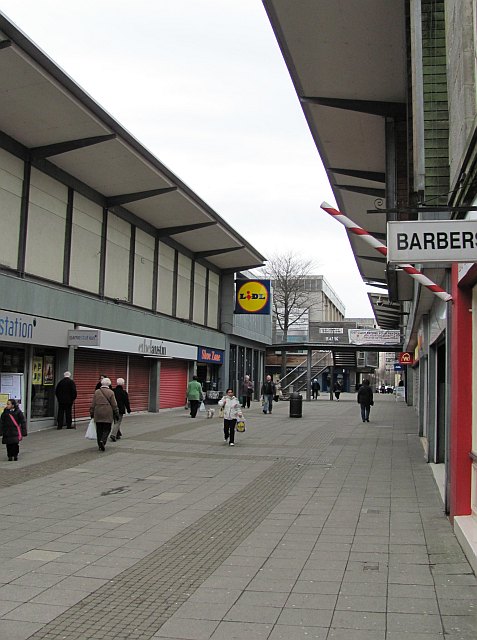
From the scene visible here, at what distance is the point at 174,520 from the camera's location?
830 centimetres

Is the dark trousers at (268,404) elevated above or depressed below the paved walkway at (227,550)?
above

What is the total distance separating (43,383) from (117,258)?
5919mm

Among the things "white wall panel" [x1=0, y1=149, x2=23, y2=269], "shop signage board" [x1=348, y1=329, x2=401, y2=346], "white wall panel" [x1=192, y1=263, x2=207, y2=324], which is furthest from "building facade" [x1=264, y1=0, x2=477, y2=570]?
"shop signage board" [x1=348, y1=329, x2=401, y2=346]

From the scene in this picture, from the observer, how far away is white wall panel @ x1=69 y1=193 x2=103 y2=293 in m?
19.7

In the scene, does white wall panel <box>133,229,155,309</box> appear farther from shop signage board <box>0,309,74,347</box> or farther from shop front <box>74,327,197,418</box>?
shop signage board <box>0,309,74,347</box>

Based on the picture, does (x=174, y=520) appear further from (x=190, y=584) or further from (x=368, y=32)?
(x=368, y=32)

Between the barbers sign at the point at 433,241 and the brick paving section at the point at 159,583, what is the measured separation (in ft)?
11.1

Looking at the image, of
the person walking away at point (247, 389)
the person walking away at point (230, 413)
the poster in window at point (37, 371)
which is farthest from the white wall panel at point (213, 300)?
the person walking away at point (230, 413)

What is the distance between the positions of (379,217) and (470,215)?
42.6ft

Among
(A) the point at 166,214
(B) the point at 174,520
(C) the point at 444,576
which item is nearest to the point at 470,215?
(C) the point at 444,576

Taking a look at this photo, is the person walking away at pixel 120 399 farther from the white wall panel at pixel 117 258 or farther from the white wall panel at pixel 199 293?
the white wall panel at pixel 199 293

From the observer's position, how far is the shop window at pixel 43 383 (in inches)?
706

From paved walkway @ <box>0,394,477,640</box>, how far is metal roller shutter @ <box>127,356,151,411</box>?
10.5m

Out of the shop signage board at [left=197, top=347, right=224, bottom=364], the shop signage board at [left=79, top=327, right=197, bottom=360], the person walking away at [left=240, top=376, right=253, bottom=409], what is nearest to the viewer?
the shop signage board at [left=79, top=327, right=197, bottom=360]
